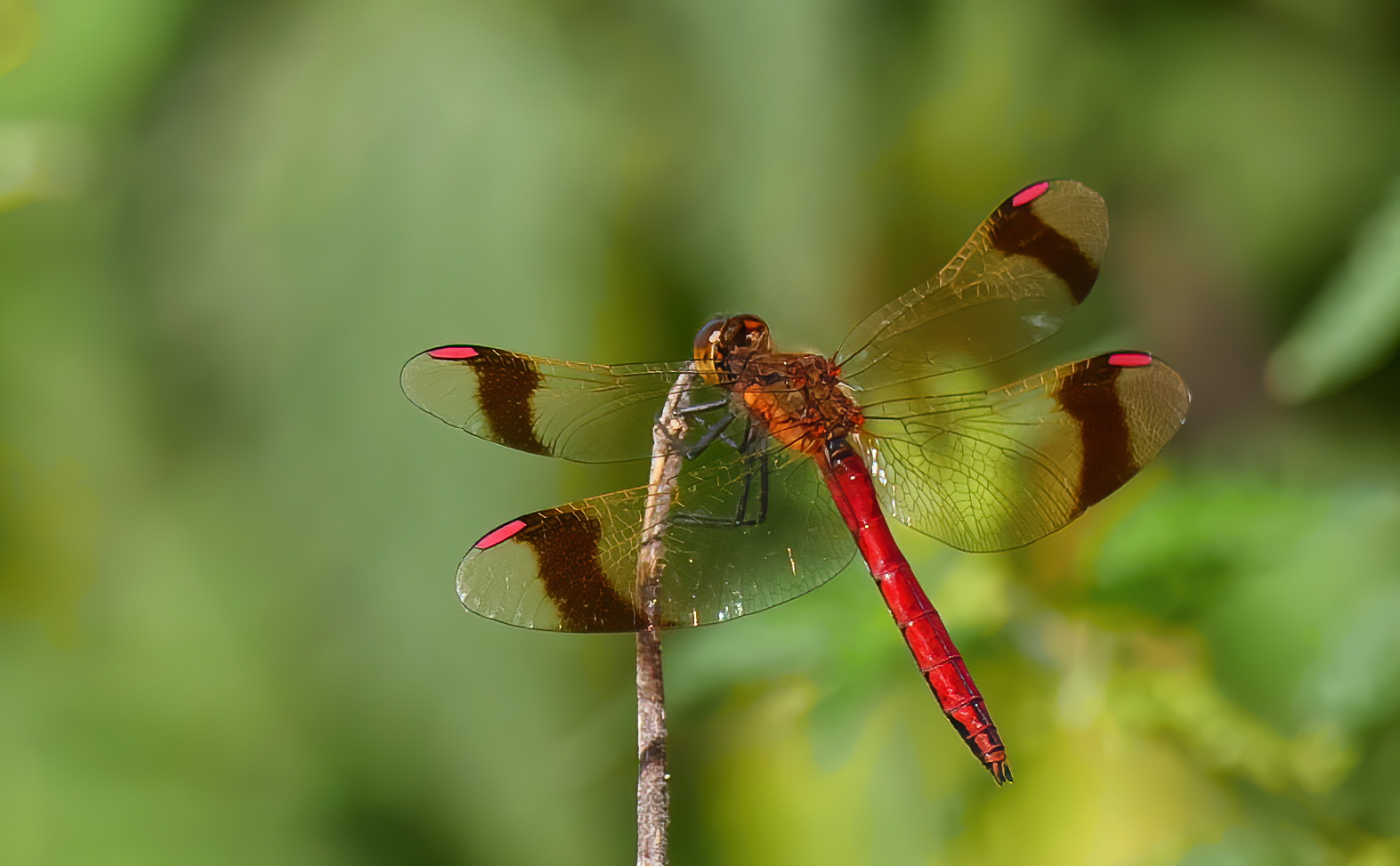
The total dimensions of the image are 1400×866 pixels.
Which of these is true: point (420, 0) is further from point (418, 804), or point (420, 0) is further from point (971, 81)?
point (418, 804)

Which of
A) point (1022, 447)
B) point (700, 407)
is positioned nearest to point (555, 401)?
point (700, 407)

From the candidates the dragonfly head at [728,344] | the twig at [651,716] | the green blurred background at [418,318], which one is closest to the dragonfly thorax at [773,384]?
the dragonfly head at [728,344]

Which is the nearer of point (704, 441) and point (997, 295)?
point (704, 441)

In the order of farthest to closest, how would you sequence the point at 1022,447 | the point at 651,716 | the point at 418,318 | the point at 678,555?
1. the point at 418,318
2. the point at 1022,447
3. the point at 678,555
4. the point at 651,716

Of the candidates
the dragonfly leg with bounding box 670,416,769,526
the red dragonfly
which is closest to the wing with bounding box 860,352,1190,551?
the red dragonfly

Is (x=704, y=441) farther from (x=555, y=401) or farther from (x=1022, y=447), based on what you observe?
(x=1022, y=447)

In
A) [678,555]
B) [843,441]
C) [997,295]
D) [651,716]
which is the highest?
[997,295]

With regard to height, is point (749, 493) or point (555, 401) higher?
point (555, 401)

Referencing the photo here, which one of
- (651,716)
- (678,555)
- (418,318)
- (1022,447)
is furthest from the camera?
(418,318)
